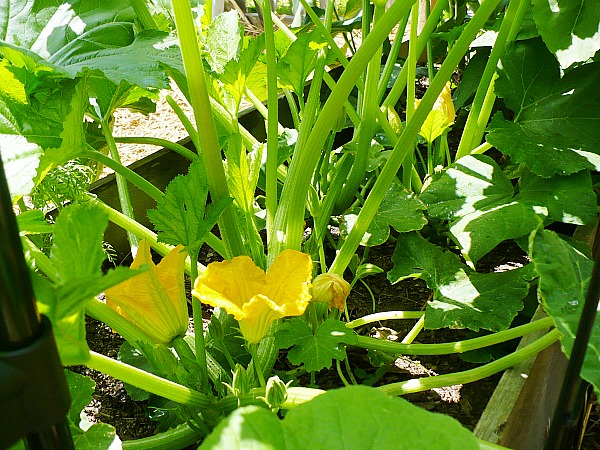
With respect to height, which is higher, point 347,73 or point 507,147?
point 347,73

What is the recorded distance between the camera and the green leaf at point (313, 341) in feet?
2.97

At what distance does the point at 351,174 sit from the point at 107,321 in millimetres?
664

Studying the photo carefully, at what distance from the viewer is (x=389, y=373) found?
46.2 inches

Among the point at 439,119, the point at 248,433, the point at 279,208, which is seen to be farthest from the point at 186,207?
the point at 439,119

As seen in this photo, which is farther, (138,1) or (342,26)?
(342,26)

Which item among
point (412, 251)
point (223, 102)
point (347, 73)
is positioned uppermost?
point (347, 73)

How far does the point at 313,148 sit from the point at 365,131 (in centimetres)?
34

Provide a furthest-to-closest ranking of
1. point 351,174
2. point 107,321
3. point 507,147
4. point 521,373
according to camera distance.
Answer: point 351,174, point 507,147, point 521,373, point 107,321

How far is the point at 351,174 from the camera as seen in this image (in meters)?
1.36

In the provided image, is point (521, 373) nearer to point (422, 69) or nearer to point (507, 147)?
point (507, 147)

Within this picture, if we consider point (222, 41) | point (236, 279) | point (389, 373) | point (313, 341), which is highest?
point (222, 41)

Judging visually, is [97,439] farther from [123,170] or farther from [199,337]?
[123,170]

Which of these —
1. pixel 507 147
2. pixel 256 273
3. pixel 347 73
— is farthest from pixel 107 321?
pixel 507 147

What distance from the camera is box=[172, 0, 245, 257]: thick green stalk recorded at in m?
0.81
